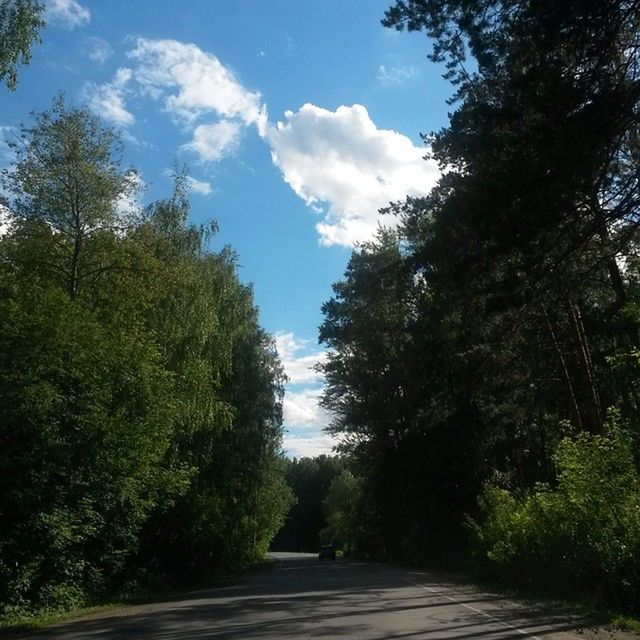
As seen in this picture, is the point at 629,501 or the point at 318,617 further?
the point at 629,501

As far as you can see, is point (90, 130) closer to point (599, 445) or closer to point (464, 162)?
point (464, 162)

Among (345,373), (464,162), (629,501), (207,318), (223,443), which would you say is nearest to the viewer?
(464,162)

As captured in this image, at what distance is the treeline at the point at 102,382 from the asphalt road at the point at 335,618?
2.41 meters

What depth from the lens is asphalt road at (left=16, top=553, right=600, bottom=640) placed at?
13625 millimetres

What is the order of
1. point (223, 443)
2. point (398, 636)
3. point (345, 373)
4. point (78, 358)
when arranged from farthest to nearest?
point (345, 373)
point (223, 443)
point (78, 358)
point (398, 636)

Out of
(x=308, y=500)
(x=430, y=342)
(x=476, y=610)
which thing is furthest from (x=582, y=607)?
(x=308, y=500)

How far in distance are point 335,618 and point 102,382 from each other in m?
8.77

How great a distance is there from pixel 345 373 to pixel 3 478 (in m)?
30.3

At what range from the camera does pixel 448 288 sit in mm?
16203

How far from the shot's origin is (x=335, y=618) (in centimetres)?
1596

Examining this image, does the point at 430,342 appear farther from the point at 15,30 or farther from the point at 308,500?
the point at 308,500

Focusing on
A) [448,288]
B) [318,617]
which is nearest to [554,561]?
[318,617]

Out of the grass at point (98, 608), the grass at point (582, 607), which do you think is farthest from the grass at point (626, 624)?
the grass at point (98, 608)

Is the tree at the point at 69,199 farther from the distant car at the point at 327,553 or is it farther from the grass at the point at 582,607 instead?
the distant car at the point at 327,553
